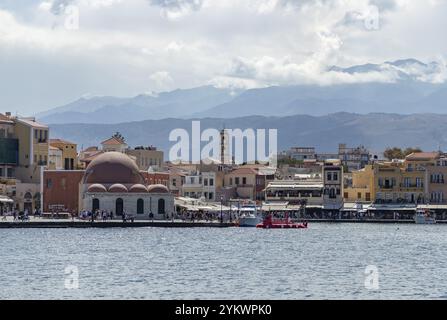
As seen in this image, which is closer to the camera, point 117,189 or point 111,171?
point 117,189

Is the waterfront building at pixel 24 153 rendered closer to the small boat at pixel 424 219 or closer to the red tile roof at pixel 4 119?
the red tile roof at pixel 4 119

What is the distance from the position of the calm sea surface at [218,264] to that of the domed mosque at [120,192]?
15.2 meters

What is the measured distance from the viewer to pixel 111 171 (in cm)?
11581

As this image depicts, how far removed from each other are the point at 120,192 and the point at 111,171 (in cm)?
284

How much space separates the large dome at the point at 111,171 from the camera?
11512 cm

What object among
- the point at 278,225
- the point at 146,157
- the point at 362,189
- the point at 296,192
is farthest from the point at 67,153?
the point at 278,225

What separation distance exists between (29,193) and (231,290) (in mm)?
→ 74720

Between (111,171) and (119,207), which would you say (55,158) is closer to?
(111,171)

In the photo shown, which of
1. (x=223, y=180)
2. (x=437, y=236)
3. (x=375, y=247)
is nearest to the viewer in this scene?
(x=375, y=247)

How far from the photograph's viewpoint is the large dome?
115 m

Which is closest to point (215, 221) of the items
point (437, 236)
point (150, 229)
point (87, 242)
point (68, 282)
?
point (150, 229)

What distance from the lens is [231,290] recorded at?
47.1 metres

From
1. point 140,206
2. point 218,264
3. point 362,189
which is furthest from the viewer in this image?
point 362,189
